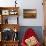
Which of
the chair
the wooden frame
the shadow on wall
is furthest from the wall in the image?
the chair

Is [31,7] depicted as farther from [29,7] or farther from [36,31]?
[36,31]

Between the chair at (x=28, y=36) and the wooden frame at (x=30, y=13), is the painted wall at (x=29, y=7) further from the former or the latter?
the chair at (x=28, y=36)

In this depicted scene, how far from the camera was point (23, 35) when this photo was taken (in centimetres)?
566

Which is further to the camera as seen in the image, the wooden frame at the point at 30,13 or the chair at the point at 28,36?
the wooden frame at the point at 30,13

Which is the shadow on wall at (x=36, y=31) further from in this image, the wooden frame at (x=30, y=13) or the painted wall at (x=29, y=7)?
the wooden frame at (x=30, y=13)

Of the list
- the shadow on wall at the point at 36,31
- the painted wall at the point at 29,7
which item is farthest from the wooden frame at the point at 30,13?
the shadow on wall at the point at 36,31

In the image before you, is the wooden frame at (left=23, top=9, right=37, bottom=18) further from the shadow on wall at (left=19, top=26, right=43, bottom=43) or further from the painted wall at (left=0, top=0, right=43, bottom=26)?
the shadow on wall at (left=19, top=26, right=43, bottom=43)

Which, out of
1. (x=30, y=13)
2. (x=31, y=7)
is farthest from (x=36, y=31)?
(x=31, y=7)

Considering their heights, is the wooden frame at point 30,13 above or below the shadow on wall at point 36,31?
above

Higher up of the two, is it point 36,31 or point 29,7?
point 29,7

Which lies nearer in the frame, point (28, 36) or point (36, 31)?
point (28, 36)

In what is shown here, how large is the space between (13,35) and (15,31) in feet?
0.53

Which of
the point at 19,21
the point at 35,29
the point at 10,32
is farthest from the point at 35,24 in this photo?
the point at 10,32

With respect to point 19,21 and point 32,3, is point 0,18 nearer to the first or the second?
point 19,21
